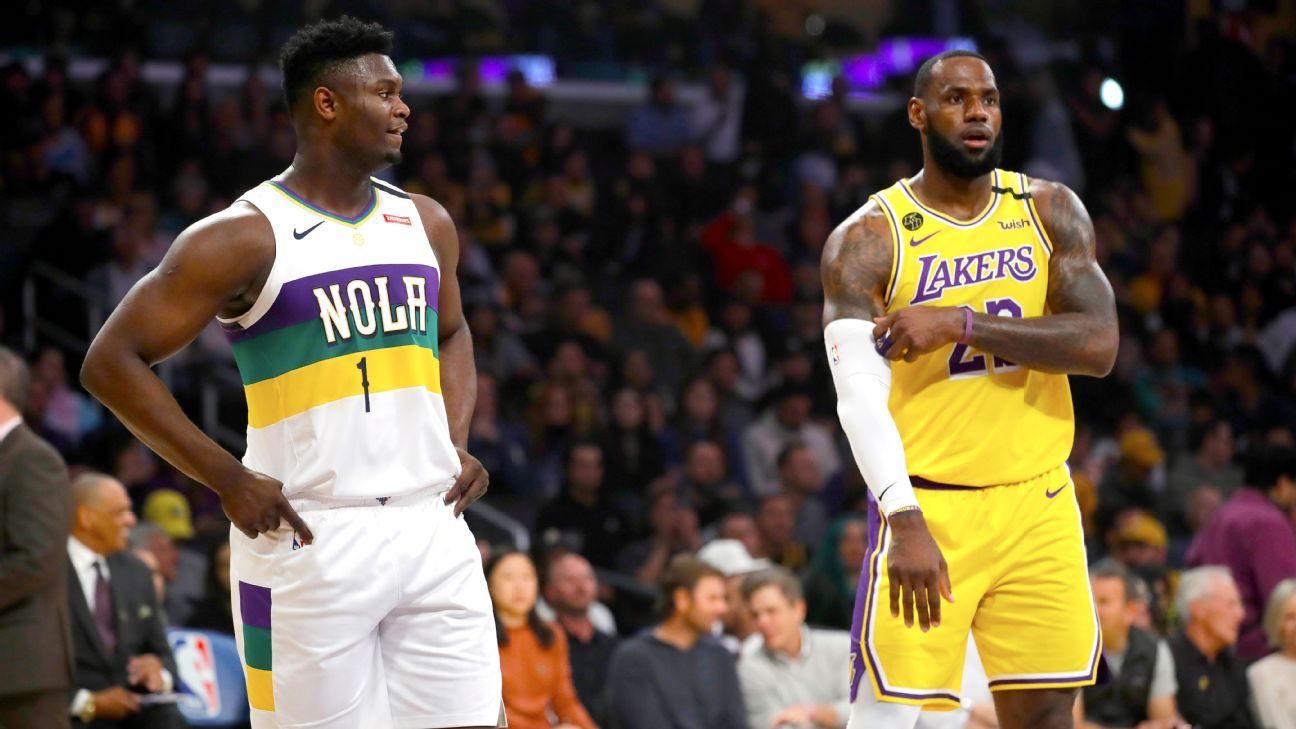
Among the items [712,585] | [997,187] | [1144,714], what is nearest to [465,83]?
[712,585]

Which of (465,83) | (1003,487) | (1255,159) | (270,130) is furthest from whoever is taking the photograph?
(1255,159)

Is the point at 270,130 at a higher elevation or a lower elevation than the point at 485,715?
higher

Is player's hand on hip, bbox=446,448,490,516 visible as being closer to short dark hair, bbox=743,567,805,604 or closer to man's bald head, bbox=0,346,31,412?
man's bald head, bbox=0,346,31,412

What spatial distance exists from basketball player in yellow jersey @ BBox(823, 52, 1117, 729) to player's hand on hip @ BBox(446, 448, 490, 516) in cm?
103

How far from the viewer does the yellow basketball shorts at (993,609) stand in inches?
185

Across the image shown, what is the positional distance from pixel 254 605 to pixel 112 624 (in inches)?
149

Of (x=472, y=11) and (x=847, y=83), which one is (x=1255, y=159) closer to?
(x=847, y=83)

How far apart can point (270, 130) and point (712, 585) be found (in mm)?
6142

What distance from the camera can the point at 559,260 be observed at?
13.5 meters

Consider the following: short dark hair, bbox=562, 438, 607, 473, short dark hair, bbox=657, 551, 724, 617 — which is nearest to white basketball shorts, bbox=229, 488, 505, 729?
short dark hair, bbox=657, 551, 724, 617

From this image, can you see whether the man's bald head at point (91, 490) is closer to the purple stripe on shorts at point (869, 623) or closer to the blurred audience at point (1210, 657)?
the purple stripe on shorts at point (869, 623)

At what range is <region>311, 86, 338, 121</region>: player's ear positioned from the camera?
4.21m

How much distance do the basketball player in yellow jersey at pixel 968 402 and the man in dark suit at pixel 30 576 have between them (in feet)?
10.4

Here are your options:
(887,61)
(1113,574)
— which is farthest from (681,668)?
(887,61)
